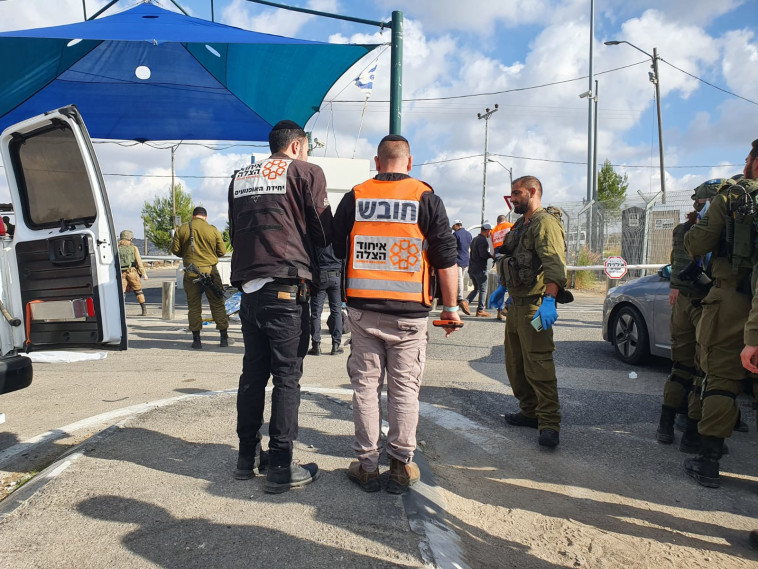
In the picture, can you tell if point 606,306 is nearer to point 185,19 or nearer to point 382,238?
point 382,238

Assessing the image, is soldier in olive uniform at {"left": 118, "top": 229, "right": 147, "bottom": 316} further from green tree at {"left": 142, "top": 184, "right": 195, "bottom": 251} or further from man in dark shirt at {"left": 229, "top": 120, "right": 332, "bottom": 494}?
green tree at {"left": 142, "top": 184, "right": 195, "bottom": 251}

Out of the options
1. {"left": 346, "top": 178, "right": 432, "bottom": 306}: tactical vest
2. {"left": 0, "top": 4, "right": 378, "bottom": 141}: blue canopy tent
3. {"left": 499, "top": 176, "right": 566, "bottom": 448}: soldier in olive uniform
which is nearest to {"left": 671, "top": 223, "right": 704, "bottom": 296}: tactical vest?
{"left": 499, "top": 176, "right": 566, "bottom": 448}: soldier in olive uniform

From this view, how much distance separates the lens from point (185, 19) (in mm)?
7742

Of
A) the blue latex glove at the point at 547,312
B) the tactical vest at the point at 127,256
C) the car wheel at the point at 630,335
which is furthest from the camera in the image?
the tactical vest at the point at 127,256

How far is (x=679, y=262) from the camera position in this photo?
4.46 m

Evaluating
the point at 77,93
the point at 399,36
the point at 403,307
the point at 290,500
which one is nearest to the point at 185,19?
the point at 77,93

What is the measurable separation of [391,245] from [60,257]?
2.54m

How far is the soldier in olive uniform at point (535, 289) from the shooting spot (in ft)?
13.1

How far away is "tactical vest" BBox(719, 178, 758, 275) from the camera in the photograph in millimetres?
3316

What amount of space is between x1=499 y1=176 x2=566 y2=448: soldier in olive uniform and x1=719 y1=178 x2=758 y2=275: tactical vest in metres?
1.01

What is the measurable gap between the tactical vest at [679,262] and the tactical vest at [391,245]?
2.34m

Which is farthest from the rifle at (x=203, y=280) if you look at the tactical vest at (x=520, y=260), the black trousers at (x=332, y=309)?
the tactical vest at (x=520, y=260)

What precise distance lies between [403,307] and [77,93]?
7477 millimetres

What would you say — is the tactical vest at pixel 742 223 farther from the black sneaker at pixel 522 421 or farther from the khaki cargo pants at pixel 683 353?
the black sneaker at pixel 522 421
